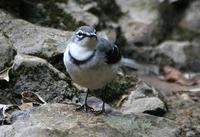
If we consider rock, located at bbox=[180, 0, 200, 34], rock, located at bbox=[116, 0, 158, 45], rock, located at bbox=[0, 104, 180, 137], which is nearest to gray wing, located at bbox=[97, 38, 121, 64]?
rock, located at bbox=[0, 104, 180, 137]

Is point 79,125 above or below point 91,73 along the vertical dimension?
below

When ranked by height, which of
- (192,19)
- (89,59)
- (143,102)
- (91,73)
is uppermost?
(192,19)

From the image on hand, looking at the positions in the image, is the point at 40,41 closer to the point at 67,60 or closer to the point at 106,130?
the point at 67,60

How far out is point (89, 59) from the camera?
520 cm

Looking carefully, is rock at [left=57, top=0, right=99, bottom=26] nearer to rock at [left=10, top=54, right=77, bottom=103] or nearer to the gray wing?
rock at [left=10, top=54, right=77, bottom=103]

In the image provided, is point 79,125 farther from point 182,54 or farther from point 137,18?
point 137,18

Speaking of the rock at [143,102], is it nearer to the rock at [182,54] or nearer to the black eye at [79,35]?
the black eye at [79,35]

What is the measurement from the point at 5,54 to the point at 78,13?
1.98 meters

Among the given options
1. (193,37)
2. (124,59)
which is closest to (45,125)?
(124,59)

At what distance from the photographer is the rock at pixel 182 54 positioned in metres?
9.29

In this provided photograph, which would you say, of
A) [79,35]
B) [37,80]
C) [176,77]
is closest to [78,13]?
[176,77]

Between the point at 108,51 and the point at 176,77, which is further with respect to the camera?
the point at 176,77

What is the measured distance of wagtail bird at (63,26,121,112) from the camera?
5.20 meters

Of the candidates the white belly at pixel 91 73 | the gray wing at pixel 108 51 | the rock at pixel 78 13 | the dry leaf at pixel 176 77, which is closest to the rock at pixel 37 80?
the white belly at pixel 91 73
